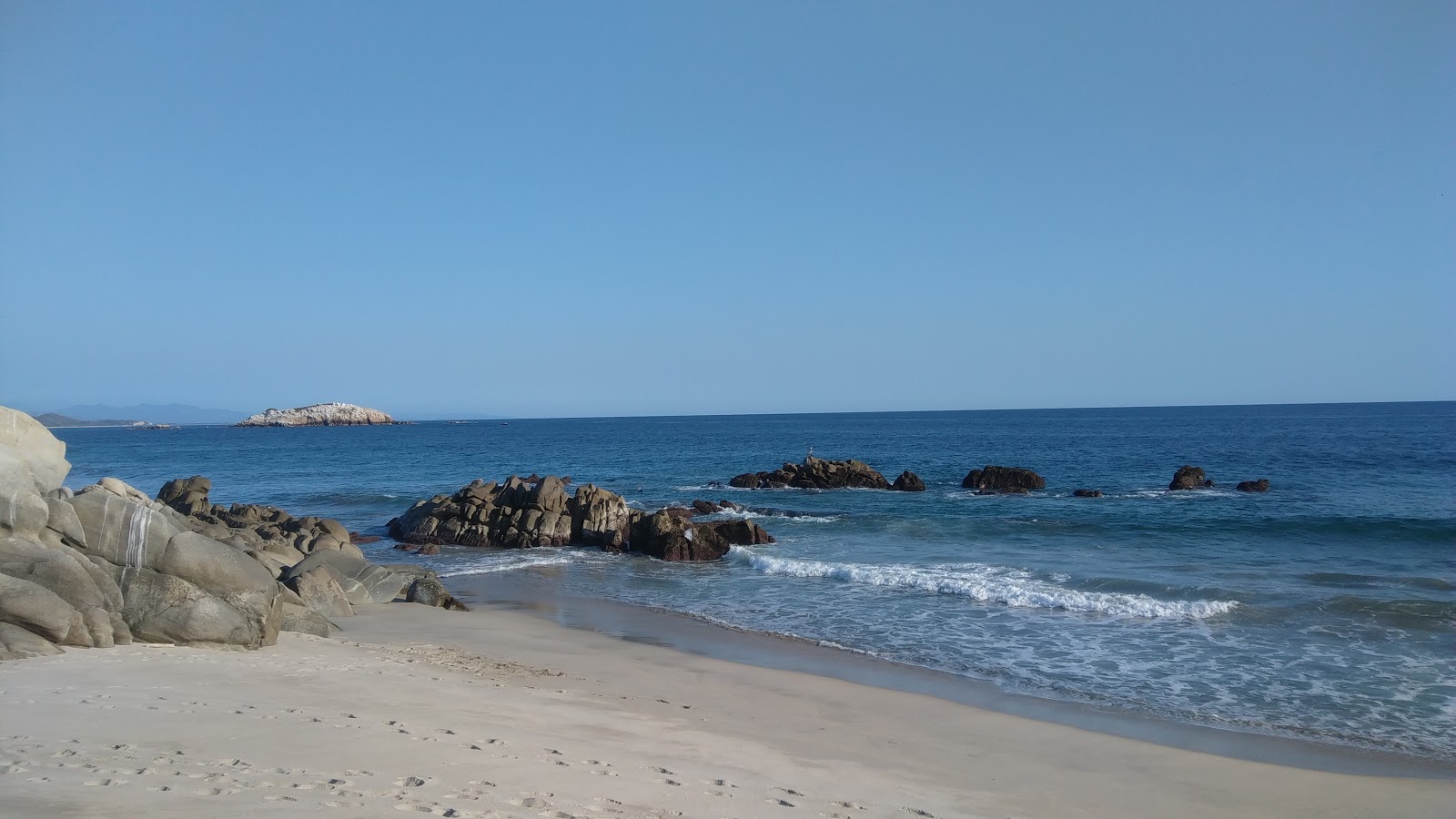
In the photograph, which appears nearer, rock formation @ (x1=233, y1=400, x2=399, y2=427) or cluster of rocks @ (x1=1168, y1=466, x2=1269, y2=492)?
cluster of rocks @ (x1=1168, y1=466, x2=1269, y2=492)

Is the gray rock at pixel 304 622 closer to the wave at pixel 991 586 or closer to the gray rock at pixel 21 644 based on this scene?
the gray rock at pixel 21 644

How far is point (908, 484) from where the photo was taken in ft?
141

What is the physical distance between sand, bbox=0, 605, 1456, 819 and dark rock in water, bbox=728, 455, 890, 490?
31.8m

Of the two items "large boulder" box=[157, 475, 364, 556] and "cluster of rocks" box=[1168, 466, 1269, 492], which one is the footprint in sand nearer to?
"large boulder" box=[157, 475, 364, 556]

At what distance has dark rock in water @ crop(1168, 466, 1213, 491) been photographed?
40469mm

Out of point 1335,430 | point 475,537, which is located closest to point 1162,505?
point 475,537

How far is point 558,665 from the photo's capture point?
13.3 metres

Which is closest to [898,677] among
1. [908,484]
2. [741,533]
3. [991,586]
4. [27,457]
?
[991,586]

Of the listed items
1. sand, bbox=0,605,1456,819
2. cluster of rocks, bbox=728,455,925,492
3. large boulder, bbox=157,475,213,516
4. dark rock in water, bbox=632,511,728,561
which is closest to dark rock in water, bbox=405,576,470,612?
sand, bbox=0,605,1456,819

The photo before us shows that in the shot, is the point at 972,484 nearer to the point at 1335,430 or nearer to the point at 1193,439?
the point at 1193,439

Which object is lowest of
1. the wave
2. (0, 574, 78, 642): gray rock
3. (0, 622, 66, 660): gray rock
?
the wave

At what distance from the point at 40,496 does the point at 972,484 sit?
125 feet

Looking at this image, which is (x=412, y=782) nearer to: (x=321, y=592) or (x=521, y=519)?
(x=321, y=592)

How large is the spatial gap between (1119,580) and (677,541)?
39.3 feet
